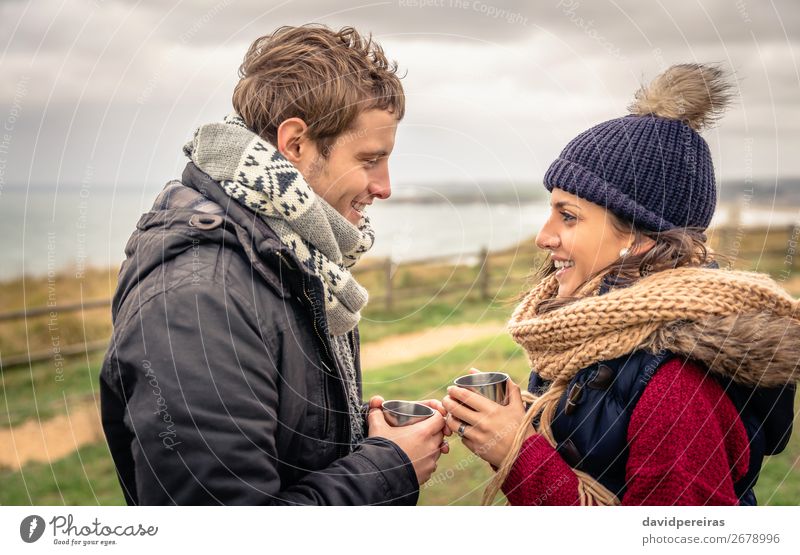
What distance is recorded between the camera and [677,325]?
6.49 ft

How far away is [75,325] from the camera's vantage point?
716 centimetres

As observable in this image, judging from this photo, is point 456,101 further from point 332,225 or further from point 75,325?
point 75,325

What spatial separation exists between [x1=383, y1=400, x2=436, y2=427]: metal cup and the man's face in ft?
2.06

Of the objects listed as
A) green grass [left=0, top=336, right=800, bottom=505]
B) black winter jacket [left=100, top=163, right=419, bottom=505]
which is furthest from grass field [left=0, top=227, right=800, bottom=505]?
black winter jacket [left=100, top=163, right=419, bottom=505]

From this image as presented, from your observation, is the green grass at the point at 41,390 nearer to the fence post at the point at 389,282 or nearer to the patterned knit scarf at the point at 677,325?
the fence post at the point at 389,282

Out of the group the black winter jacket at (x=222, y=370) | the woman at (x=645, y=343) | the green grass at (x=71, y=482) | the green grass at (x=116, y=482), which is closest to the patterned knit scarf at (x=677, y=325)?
the woman at (x=645, y=343)

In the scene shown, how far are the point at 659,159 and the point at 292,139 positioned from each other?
108 cm

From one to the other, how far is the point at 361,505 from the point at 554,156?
4.09ft

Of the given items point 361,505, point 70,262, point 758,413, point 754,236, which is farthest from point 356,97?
point 754,236

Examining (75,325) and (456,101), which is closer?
(456,101)

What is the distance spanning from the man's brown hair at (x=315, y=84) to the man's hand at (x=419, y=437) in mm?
834

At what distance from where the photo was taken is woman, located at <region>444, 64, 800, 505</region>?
1.92m

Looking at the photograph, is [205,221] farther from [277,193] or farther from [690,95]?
[690,95]

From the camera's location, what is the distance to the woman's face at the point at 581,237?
A: 219cm
